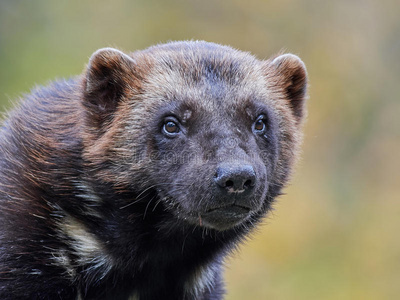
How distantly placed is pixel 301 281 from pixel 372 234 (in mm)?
1193

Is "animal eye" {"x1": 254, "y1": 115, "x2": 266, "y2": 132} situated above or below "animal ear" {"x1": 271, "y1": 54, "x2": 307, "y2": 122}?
below

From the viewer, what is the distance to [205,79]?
4.82 m

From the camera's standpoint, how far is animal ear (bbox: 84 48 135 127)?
4.91 metres

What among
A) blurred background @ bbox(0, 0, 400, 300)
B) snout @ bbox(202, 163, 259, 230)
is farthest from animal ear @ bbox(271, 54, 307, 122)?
blurred background @ bbox(0, 0, 400, 300)

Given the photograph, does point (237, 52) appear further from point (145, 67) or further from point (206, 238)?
point (206, 238)

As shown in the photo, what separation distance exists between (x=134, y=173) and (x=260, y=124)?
2.84ft

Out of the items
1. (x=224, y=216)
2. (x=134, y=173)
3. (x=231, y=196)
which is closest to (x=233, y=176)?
(x=231, y=196)

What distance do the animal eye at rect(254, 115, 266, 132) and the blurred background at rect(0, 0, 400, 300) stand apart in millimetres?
5475

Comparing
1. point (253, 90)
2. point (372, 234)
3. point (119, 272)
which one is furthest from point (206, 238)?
point (372, 234)

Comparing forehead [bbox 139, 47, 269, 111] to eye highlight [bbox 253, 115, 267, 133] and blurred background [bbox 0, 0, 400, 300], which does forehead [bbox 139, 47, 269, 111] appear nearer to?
eye highlight [bbox 253, 115, 267, 133]

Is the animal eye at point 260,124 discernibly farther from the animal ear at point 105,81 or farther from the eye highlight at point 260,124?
the animal ear at point 105,81

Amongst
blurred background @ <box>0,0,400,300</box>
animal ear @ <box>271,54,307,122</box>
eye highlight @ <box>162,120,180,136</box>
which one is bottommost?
blurred background @ <box>0,0,400,300</box>

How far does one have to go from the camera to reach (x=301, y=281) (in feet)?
34.6

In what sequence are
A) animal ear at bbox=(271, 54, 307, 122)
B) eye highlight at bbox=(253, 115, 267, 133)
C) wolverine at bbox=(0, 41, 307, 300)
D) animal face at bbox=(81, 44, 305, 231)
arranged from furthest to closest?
animal ear at bbox=(271, 54, 307, 122), eye highlight at bbox=(253, 115, 267, 133), wolverine at bbox=(0, 41, 307, 300), animal face at bbox=(81, 44, 305, 231)
